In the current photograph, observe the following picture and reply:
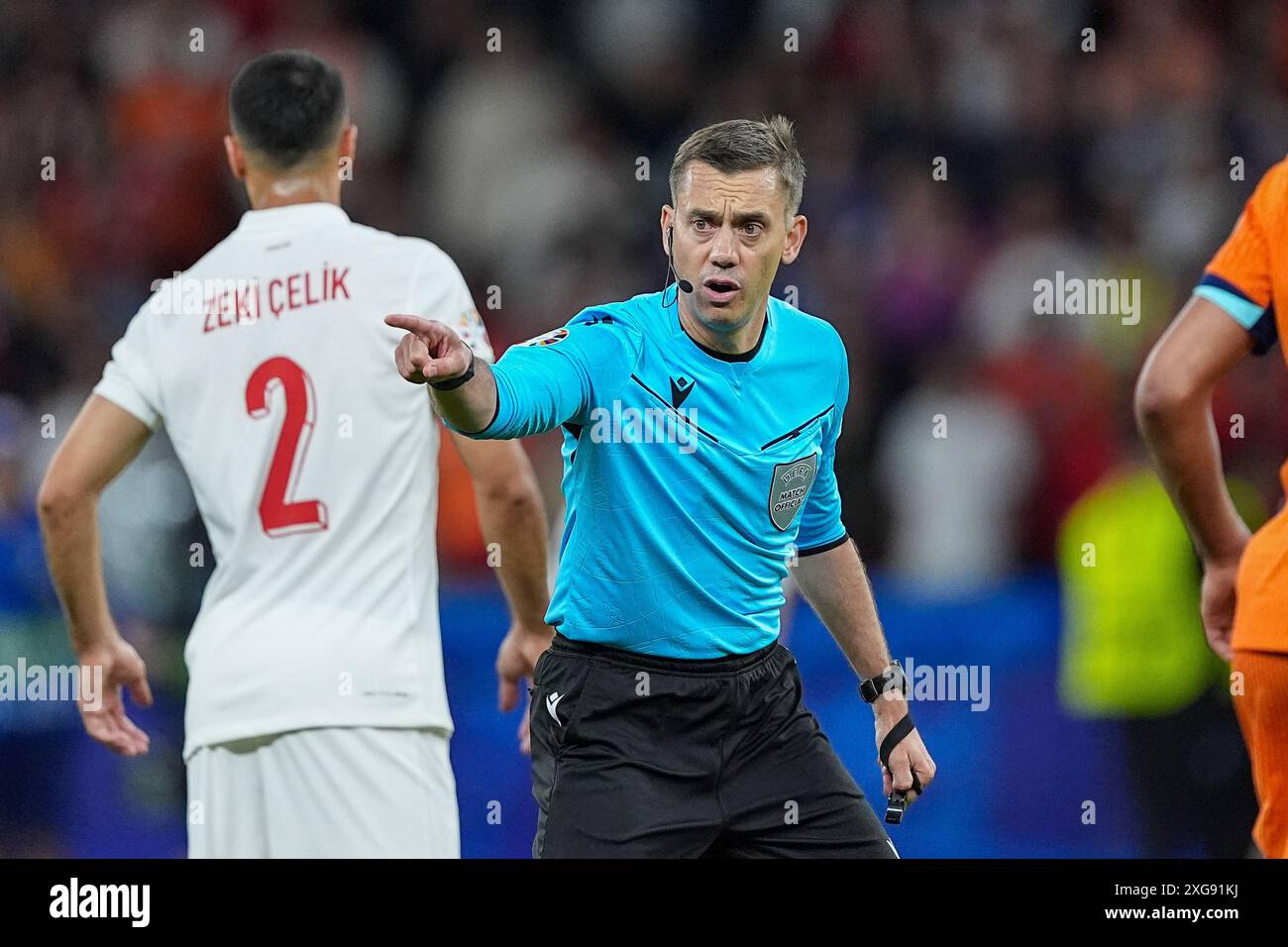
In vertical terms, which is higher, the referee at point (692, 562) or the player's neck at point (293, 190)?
the player's neck at point (293, 190)

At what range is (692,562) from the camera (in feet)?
13.4

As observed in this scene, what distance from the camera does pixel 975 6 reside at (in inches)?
434

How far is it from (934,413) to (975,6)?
10.4ft

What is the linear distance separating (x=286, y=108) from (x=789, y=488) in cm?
167

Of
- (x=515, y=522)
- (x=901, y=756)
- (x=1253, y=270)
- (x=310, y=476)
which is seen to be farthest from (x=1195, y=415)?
(x=310, y=476)

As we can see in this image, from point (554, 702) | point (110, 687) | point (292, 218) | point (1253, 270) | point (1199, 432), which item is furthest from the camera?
point (110, 687)

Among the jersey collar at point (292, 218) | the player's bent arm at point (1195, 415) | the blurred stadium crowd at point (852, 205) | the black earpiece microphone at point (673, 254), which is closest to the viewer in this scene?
the black earpiece microphone at point (673, 254)

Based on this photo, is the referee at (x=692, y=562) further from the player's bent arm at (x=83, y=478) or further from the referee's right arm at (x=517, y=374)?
the player's bent arm at (x=83, y=478)

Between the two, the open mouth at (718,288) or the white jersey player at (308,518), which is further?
the white jersey player at (308,518)

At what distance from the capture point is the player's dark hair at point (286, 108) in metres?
4.80

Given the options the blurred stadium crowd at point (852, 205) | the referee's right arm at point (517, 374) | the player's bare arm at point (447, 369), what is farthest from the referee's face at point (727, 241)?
the blurred stadium crowd at point (852, 205)

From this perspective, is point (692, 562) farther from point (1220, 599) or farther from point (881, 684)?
point (1220, 599)

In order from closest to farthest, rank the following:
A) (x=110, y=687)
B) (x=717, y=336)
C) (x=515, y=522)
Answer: (x=717, y=336) < (x=515, y=522) < (x=110, y=687)

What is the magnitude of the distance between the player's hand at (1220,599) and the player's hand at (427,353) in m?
2.19
